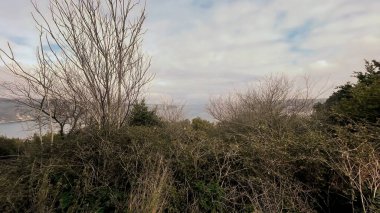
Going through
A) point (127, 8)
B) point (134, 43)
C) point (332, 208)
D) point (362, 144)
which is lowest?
point (332, 208)

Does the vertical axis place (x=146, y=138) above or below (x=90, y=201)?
above

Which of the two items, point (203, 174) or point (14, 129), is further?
point (14, 129)

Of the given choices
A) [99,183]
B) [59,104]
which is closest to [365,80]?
[99,183]

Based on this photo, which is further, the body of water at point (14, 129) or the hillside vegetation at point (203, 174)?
the body of water at point (14, 129)

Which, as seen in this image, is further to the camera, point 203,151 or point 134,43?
point 134,43

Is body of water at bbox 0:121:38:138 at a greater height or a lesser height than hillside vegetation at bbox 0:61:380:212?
greater

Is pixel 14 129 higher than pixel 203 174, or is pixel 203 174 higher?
pixel 14 129

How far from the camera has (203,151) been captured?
5.54 meters

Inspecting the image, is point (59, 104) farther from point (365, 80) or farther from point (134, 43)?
point (365, 80)

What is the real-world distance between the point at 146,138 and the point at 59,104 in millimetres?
7754

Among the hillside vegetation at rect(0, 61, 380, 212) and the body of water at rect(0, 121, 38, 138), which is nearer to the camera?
the hillside vegetation at rect(0, 61, 380, 212)

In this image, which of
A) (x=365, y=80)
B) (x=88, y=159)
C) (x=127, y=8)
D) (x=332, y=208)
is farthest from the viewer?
(x=365, y=80)

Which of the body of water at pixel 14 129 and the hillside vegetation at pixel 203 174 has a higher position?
the body of water at pixel 14 129

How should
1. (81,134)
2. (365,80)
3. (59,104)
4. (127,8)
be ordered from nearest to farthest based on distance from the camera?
(81,134), (127,8), (365,80), (59,104)
